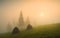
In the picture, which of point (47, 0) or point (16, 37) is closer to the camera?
point (16, 37)

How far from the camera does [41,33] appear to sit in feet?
4.03

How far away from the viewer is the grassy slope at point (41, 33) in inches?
47.2

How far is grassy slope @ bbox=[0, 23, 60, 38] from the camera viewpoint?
47.2 inches

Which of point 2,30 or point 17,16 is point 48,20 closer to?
point 17,16

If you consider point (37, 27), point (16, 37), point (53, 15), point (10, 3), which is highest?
point (10, 3)

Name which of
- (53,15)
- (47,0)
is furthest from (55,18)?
(47,0)

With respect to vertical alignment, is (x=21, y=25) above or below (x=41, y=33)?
above

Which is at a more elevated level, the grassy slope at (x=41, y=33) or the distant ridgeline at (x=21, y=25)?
the distant ridgeline at (x=21, y=25)

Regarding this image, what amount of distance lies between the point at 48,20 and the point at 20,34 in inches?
14.9

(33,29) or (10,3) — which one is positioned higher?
(10,3)

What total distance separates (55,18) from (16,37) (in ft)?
1.72

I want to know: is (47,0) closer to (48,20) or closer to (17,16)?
(48,20)

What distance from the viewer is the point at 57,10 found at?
1302mm

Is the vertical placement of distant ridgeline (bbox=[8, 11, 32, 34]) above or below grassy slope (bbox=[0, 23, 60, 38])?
above
